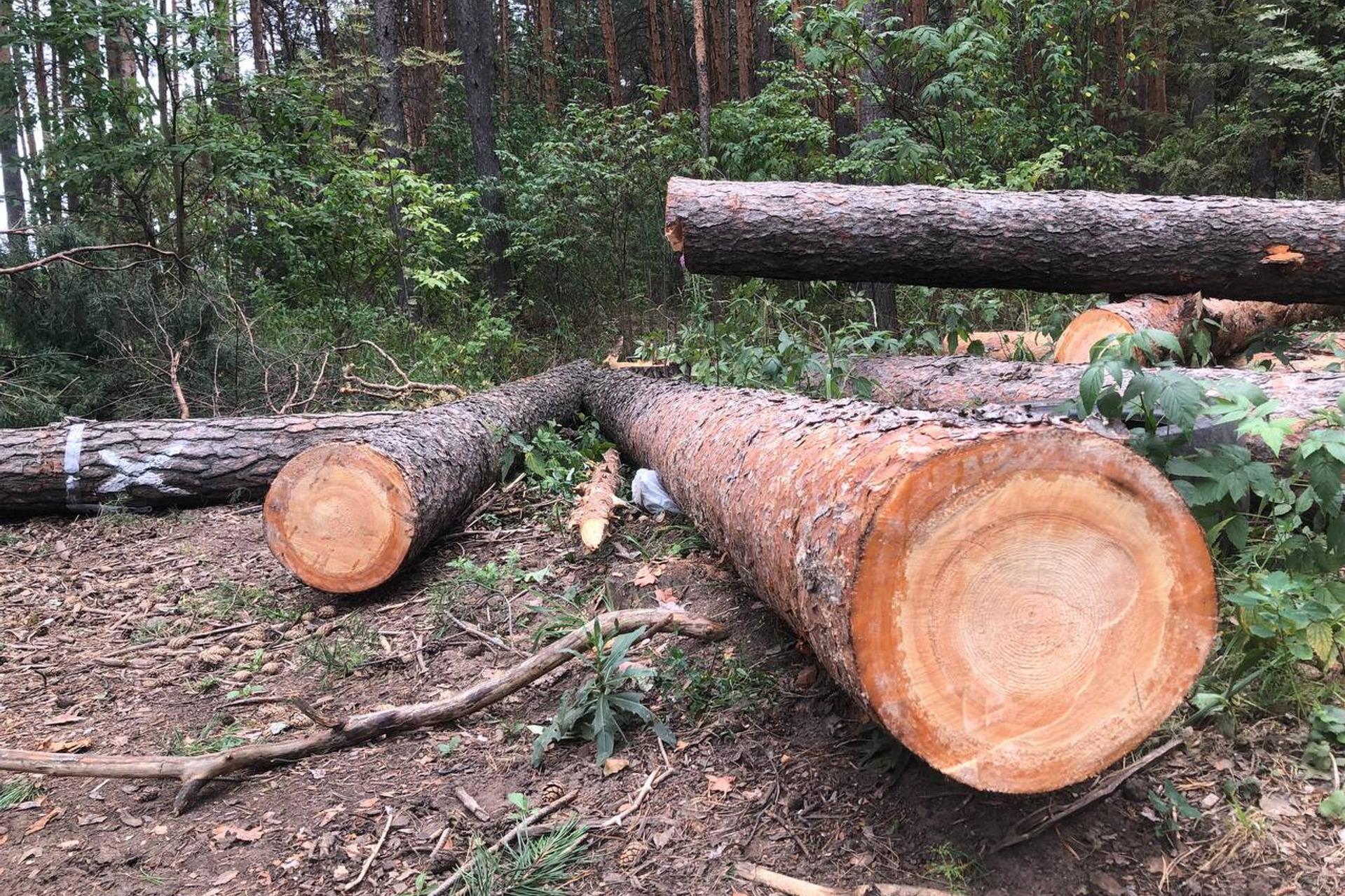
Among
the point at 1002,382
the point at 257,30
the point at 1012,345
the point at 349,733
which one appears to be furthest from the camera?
the point at 257,30

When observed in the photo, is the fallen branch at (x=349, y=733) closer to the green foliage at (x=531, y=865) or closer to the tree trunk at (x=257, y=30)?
the green foliage at (x=531, y=865)

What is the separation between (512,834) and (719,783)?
1.84 ft

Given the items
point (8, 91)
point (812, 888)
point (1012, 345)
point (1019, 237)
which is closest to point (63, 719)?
point (812, 888)

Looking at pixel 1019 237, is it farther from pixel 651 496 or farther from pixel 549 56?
pixel 549 56

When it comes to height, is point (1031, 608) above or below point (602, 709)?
above

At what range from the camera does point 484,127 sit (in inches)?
444

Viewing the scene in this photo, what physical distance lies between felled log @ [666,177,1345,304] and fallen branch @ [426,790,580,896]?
2.51 m

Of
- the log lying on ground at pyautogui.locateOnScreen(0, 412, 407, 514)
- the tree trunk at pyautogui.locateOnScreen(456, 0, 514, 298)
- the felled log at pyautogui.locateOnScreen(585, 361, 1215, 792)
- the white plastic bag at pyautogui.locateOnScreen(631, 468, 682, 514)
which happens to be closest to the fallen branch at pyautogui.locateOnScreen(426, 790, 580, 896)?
the felled log at pyautogui.locateOnScreen(585, 361, 1215, 792)

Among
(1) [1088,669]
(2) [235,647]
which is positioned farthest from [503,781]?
(2) [235,647]

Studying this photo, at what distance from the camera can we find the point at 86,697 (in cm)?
306

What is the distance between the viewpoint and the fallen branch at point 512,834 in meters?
1.84

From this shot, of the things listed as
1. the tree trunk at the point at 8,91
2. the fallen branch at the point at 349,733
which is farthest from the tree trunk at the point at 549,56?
the fallen branch at the point at 349,733

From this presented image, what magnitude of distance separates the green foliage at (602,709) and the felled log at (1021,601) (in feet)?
3.05

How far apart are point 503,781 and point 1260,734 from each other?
199 centimetres
